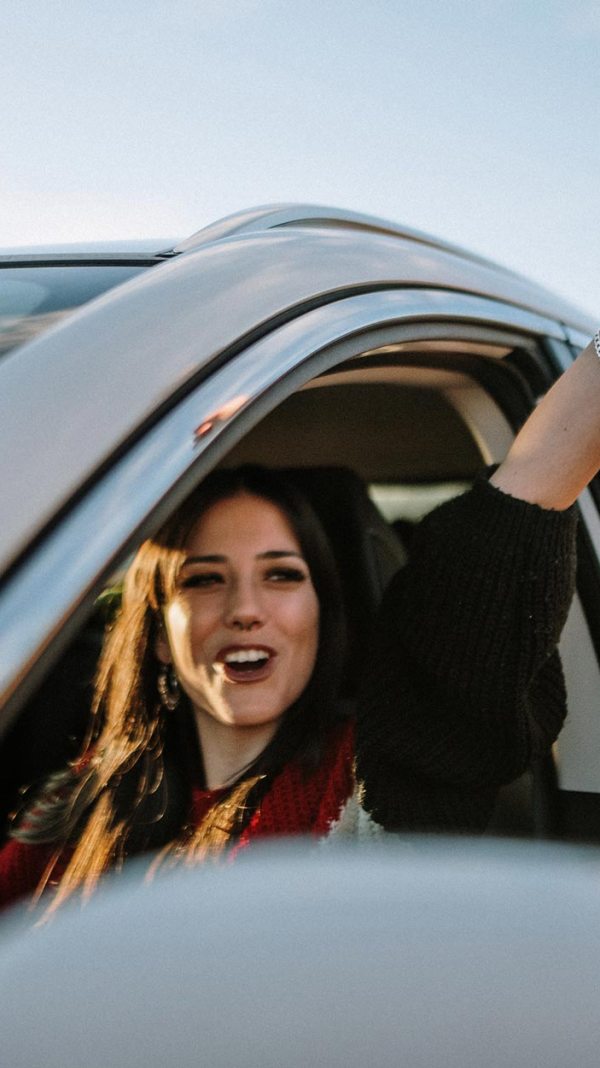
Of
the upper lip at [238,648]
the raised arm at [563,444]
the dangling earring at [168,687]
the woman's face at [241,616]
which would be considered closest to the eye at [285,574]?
the woman's face at [241,616]

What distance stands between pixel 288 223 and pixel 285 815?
86 centimetres

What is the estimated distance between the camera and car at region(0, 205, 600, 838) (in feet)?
3.51

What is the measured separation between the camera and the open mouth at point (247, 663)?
81.5 inches

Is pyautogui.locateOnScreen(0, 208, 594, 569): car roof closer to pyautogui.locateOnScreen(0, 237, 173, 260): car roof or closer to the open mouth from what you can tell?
pyautogui.locateOnScreen(0, 237, 173, 260): car roof

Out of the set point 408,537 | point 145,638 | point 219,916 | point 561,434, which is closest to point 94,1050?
point 219,916

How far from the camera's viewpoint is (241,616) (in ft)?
6.80

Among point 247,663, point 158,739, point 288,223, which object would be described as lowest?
point 158,739

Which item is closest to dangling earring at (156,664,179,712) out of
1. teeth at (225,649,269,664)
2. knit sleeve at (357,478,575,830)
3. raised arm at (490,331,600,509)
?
teeth at (225,649,269,664)

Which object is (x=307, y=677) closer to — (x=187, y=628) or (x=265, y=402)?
(x=187, y=628)

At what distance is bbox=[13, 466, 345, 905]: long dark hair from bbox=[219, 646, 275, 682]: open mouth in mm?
111

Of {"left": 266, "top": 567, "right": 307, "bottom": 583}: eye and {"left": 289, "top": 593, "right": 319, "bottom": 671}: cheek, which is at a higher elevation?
{"left": 266, "top": 567, "right": 307, "bottom": 583}: eye

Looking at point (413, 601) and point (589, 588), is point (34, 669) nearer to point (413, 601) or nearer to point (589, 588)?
point (413, 601)

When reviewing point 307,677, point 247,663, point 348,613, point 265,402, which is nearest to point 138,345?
point 265,402

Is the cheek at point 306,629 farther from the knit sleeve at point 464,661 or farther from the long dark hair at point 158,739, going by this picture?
the knit sleeve at point 464,661
